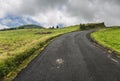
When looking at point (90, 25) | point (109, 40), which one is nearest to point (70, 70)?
point (109, 40)

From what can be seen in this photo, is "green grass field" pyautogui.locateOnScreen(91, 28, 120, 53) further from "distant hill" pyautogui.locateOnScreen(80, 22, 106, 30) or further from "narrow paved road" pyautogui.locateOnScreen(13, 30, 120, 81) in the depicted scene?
"distant hill" pyautogui.locateOnScreen(80, 22, 106, 30)

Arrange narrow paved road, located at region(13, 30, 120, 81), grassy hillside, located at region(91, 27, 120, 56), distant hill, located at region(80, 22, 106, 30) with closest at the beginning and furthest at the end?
1. narrow paved road, located at region(13, 30, 120, 81)
2. grassy hillside, located at region(91, 27, 120, 56)
3. distant hill, located at region(80, 22, 106, 30)

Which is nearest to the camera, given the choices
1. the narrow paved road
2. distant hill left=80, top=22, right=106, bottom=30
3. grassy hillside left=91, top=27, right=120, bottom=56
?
the narrow paved road

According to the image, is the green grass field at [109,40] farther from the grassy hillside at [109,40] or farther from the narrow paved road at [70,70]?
the narrow paved road at [70,70]

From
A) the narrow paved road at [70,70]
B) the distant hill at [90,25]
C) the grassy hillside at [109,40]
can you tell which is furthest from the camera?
the distant hill at [90,25]

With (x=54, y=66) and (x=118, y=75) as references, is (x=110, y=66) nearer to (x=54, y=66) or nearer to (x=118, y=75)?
(x=118, y=75)

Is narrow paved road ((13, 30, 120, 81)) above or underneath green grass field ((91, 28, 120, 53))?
above

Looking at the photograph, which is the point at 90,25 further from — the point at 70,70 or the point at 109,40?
the point at 70,70

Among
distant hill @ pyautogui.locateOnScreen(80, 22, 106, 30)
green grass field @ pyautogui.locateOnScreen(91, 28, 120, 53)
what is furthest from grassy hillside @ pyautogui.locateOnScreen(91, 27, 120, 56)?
distant hill @ pyautogui.locateOnScreen(80, 22, 106, 30)

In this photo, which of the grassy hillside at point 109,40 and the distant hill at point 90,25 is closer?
the grassy hillside at point 109,40

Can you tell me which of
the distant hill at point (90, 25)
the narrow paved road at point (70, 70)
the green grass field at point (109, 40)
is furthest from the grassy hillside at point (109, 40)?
the distant hill at point (90, 25)

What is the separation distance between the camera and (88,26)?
264ft

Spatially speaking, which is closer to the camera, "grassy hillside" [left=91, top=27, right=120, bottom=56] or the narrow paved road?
the narrow paved road

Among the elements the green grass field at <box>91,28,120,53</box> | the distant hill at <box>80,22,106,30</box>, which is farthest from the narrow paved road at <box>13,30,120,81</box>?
the distant hill at <box>80,22,106,30</box>
